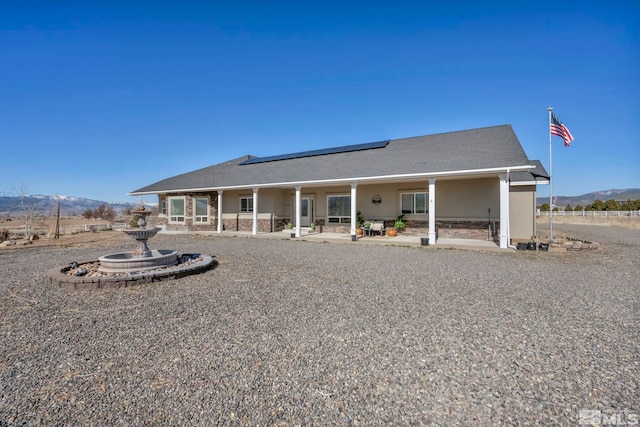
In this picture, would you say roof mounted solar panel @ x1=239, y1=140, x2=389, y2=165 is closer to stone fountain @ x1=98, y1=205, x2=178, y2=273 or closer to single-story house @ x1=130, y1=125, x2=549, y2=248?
single-story house @ x1=130, y1=125, x2=549, y2=248

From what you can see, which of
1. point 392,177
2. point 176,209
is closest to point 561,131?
point 392,177

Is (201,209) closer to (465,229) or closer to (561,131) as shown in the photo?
(465,229)

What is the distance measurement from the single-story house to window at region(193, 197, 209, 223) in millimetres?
64

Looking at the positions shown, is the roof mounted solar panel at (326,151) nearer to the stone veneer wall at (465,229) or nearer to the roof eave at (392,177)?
the roof eave at (392,177)

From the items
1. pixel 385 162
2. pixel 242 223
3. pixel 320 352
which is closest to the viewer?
pixel 320 352

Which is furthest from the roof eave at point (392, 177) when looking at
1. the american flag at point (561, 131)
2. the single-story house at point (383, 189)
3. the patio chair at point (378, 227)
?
the american flag at point (561, 131)

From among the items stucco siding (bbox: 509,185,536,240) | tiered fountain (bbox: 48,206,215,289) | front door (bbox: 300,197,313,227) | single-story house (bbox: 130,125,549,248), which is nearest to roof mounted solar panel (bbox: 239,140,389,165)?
single-story house (bbox: 130,125,549,248)

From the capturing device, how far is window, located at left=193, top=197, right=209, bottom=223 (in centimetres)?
1842

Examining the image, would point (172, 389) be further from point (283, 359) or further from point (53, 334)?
point (53, 334)

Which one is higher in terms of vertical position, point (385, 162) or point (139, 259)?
point (385, 162)

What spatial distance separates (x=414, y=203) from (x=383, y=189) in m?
1.69

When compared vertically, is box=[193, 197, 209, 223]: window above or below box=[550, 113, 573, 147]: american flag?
below

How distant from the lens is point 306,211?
17188mm

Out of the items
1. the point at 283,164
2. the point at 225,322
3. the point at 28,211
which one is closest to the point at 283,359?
the point at 225,322
